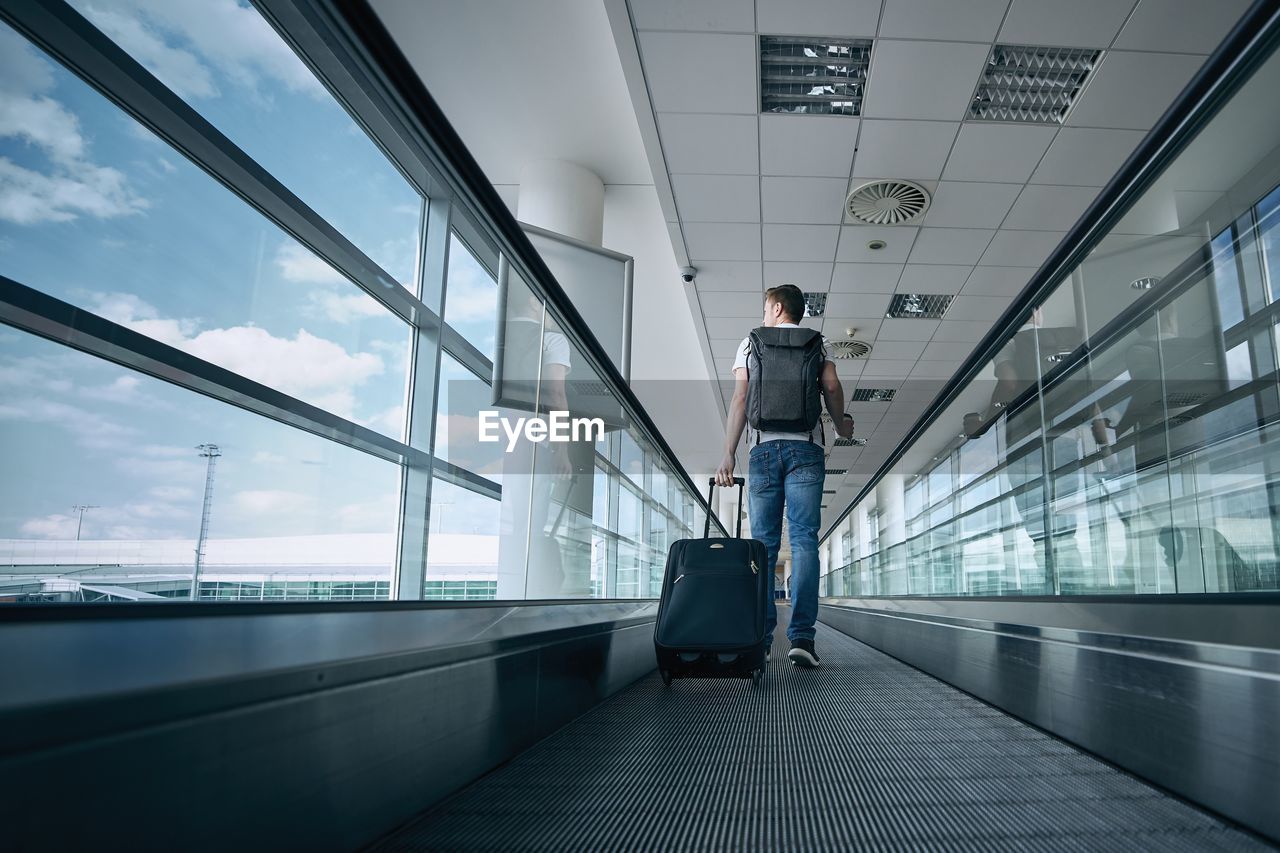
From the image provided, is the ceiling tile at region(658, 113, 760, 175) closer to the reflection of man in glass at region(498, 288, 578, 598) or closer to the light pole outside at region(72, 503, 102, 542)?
the reflection of man in glass at region(498, 288, 578, 598)

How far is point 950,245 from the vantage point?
749cm

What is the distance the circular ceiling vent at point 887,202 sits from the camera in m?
6.42

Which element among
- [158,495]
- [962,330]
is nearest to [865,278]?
[962,330]

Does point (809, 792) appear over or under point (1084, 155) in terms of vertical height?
under

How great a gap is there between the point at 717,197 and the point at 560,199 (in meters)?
1.31

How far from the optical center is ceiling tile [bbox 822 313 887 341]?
9.55 meters

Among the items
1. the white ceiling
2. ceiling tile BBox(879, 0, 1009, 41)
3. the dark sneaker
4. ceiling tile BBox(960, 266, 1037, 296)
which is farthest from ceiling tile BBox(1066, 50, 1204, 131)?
the dark sneaker

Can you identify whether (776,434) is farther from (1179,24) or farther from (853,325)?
(853,325)

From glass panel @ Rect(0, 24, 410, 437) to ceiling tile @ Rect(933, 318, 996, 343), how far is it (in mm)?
7926

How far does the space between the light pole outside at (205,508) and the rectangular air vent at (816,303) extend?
7250mm

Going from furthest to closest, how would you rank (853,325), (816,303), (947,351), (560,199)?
(947,351), (853,325), (816,303), (560,199)

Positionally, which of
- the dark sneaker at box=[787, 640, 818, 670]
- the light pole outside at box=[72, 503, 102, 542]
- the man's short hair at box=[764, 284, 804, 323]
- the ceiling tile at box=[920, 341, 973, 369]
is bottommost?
the dark sneaker at box=[787, 640, 818, 670]

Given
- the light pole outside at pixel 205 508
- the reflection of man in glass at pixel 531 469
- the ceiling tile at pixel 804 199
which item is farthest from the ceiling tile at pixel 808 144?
the light pole outside at pixel 205 508

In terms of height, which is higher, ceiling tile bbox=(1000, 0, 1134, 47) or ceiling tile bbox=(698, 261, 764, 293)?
ceiling tile bbox=(1000, 0, 1134, 47)
